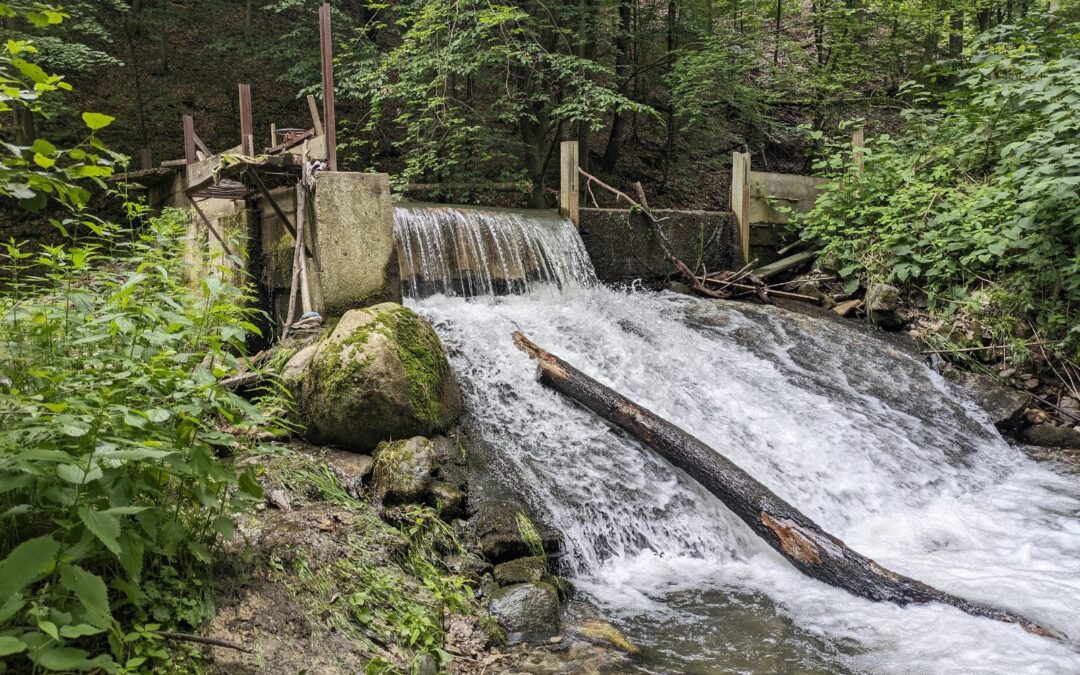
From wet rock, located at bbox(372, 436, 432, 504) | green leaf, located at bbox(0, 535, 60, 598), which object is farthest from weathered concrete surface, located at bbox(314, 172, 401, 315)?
green leaf, located at bbox(0, 535, 60, 598)

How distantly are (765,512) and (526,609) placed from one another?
1883 millimetres

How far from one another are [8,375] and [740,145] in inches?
647

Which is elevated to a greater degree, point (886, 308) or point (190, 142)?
point (190, 142)

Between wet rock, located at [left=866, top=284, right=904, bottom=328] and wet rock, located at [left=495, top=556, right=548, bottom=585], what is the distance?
23.4ft

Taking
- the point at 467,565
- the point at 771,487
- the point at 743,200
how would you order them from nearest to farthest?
the point at 467,565, the point at 771,487, the point at 743,200

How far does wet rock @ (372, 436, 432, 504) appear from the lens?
13.8 feet

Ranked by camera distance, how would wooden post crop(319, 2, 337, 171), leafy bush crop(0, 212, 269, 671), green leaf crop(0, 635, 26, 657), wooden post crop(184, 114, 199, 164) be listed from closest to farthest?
green leaf crop(0, 635, 26, 657) < leafy bush crop(0, 212, 269, 671) < wooden post crop(319, 2, 337, 171) < wooden post crop(184, 114, 199, 164)

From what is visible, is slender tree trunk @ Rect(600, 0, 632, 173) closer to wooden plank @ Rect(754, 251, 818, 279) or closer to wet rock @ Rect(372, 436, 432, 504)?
wooden plank @ Rect(754, 251, 818, 279)

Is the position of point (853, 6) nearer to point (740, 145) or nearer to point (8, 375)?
point (740, 145)

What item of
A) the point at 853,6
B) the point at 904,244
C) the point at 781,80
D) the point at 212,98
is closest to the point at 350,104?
the point at 212,98

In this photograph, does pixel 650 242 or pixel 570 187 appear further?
pixel 650 242

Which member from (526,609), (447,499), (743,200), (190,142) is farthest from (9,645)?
(743,200)

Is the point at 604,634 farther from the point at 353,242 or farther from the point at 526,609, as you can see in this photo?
the point at 353,242

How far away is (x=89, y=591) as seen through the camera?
1.81 m
